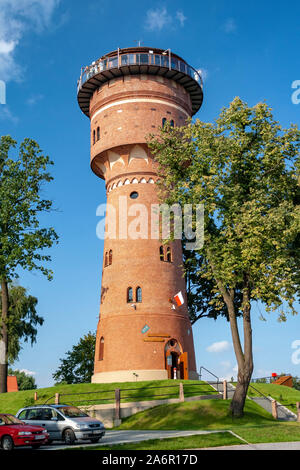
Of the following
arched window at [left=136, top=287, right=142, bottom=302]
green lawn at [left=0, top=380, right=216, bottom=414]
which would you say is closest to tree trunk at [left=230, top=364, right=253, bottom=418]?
green lawn at [left=0, top=380, right=216, bottom=414]

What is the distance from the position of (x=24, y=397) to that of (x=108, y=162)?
60.8 feet

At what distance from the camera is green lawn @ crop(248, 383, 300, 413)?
32.2 meters

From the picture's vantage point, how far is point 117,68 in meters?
38.8

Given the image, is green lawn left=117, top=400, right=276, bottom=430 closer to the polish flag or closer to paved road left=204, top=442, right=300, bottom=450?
paved road left=204, top=442, right=300, bottom=450

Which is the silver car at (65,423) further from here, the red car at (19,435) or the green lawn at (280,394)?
the green lawn at (280,394)

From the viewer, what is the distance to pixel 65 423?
18.8m

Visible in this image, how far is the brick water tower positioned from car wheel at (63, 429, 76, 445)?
14.7 m

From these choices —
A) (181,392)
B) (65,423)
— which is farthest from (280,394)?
(65,423)

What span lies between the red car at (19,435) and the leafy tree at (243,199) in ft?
33.9

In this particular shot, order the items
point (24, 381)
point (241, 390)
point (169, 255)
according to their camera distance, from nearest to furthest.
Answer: point (241, 390) → point (169, 255) → point (24, 381)

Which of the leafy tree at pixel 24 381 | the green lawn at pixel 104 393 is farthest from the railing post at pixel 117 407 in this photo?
the leafy tree at pixel 24 381

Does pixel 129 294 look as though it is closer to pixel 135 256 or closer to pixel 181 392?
pixel 135 256

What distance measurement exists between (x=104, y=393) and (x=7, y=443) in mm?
13629
